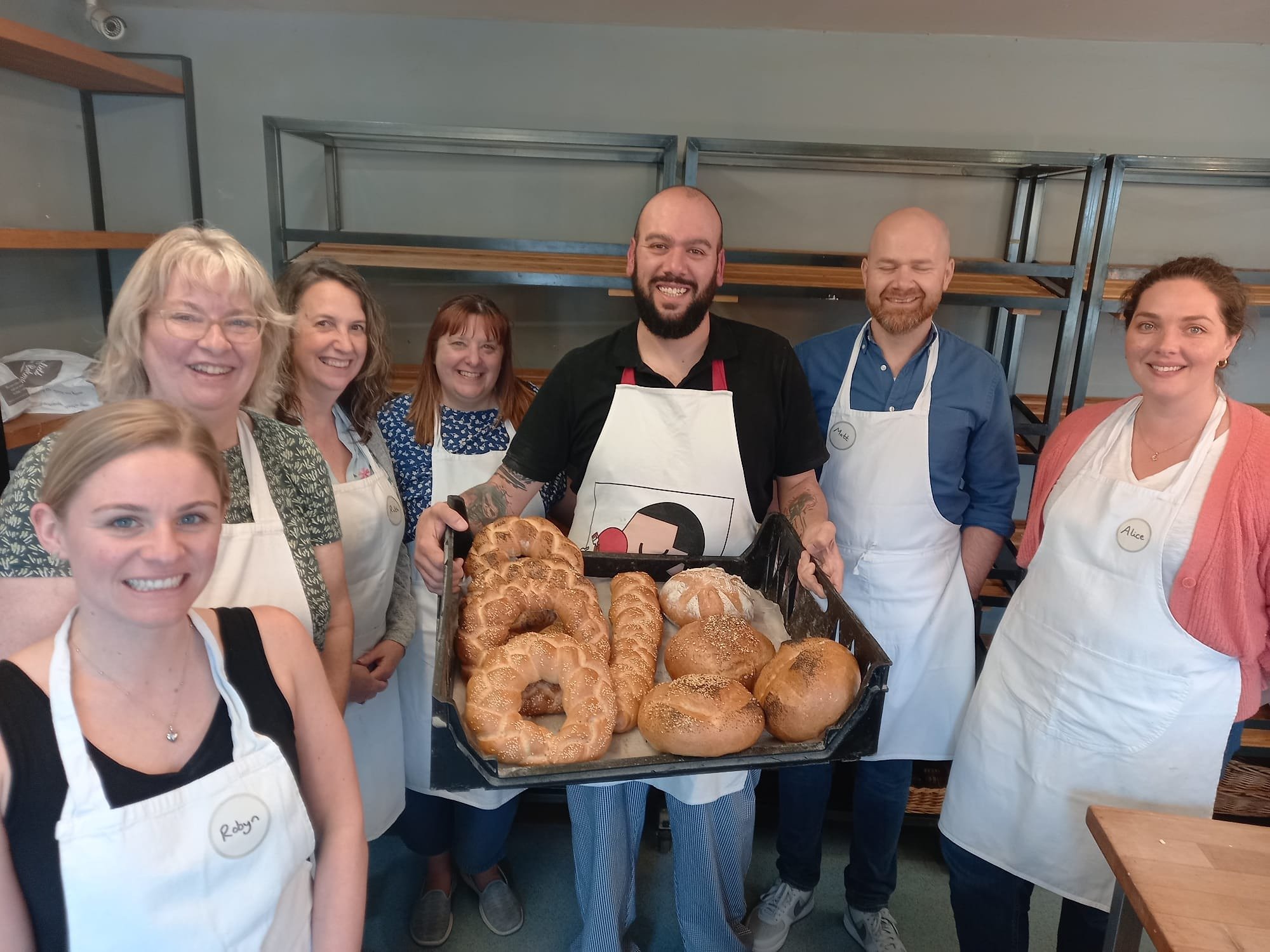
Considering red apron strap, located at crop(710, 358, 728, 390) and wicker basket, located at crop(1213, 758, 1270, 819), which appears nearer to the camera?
red apron strap, located at crop(710, 358, 728, 390)

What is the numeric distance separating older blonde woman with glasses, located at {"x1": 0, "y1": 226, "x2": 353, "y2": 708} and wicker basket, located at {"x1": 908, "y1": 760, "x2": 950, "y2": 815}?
1.91 metres

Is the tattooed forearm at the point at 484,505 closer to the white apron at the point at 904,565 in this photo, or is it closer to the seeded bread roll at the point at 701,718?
the seeded bread roll at the point at 701,718

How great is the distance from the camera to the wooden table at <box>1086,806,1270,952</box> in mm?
1053

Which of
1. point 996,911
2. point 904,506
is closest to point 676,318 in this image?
point 904,506

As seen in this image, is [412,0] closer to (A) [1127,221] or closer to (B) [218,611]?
(B) [218,611]

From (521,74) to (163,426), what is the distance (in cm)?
228

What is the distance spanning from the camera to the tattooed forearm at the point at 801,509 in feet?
5.82

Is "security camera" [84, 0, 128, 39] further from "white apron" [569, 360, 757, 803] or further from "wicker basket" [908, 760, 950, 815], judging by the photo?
"wicker basket" [908, 760, 950, 815]

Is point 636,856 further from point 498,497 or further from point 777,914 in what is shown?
point 498,497

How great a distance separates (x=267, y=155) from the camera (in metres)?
2.41

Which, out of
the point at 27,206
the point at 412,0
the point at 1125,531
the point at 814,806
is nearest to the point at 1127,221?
the point at 1125,531

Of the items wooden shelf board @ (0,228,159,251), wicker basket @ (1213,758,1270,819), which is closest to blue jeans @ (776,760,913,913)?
wicker basket @ (1213,758,1270,819)

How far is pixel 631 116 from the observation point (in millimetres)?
2834

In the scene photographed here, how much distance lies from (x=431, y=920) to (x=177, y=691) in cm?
142
